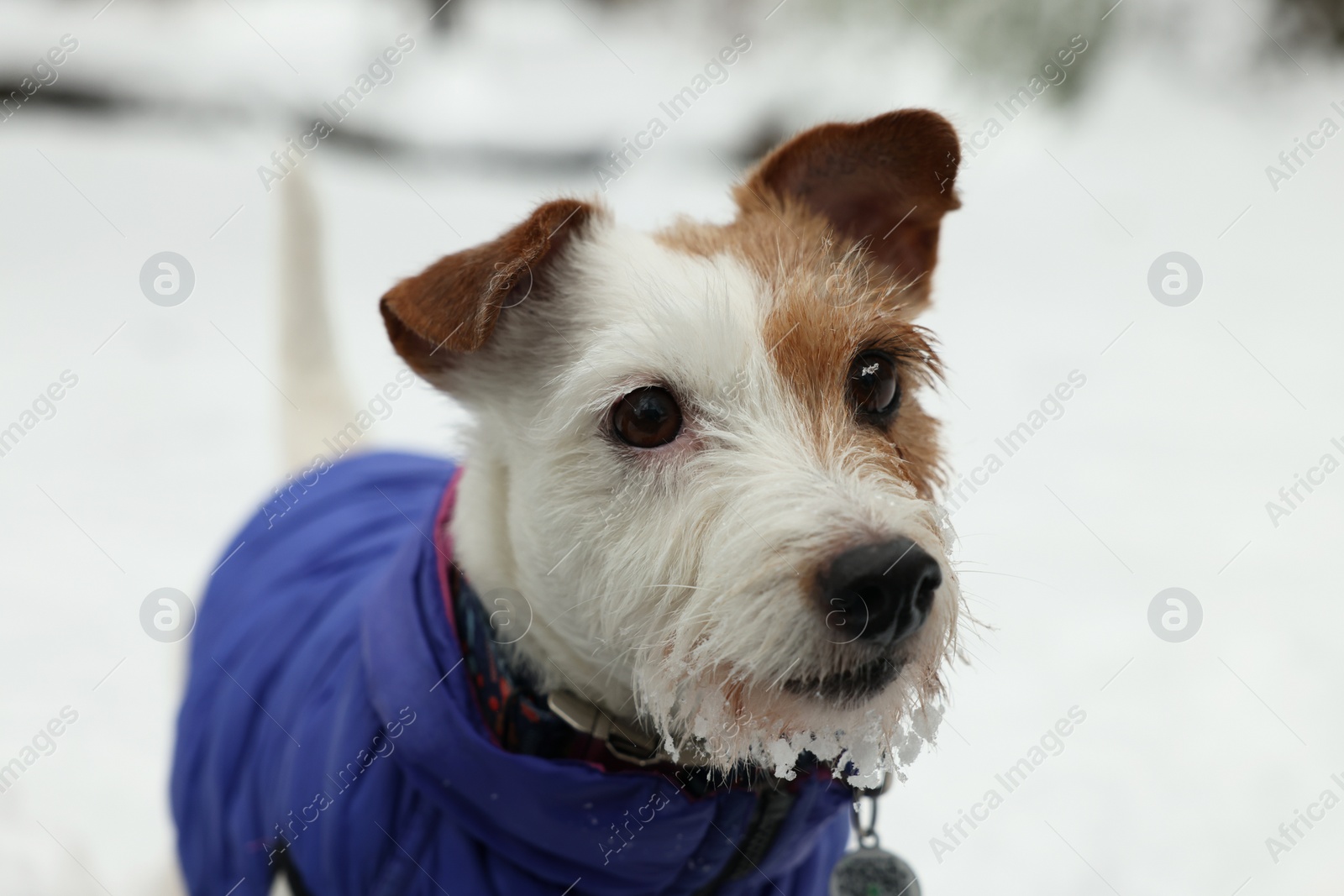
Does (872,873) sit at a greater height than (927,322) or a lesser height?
lesser

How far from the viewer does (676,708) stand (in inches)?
58.9

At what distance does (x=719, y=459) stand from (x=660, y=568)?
0.63 feet

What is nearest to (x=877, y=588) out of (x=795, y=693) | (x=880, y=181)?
(x=795, y=693)

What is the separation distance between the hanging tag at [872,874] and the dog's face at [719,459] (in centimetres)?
39

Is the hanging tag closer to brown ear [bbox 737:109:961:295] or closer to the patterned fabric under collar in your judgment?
the patterned fabric under collar

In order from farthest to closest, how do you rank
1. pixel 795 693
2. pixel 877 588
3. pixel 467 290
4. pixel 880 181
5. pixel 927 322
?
pixel 927 322 → pixel 880 181 → pixel 467 290 → pixel 795 693 → pixel 877 588

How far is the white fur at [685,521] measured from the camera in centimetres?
132

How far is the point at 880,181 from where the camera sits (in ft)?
6.12

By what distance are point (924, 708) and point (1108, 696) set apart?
2.07 metres

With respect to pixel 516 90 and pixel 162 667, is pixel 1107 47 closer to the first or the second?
pixel 516 90

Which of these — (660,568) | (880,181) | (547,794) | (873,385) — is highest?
(880,181)

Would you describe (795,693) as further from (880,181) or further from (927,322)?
(927,322)

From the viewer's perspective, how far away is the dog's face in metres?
1.31

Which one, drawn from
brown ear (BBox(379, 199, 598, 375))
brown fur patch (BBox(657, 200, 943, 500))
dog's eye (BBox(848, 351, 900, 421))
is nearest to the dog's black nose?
brown fur patch (BBox(657, 200, 943, 500))
